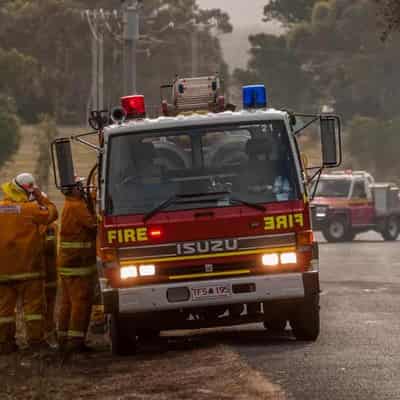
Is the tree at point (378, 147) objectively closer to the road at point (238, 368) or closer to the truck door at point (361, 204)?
the truck door at point (361, 204)

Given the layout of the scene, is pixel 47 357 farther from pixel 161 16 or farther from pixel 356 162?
pixel 161 16

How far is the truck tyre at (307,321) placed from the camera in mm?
13281

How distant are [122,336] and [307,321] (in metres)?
1.74

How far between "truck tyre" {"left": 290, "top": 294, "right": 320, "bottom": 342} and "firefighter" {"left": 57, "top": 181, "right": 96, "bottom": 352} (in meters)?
2.05

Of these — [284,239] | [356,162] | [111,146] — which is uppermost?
[111,146]

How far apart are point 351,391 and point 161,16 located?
3994 inches

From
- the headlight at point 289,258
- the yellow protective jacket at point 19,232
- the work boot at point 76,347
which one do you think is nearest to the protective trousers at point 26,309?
the yellow protective jacket at point 19,232

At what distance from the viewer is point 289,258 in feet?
41.4

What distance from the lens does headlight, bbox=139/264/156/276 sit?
12.6m

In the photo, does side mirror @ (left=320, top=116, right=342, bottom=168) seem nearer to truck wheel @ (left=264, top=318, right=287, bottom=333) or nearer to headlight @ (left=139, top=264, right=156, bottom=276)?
headlight @ (left=139, top=264, right=156, bottom=276)

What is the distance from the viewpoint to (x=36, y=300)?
1430cm

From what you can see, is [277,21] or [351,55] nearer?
[351,55]

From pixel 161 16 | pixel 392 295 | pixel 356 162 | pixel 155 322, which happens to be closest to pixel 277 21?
pixel 161 16

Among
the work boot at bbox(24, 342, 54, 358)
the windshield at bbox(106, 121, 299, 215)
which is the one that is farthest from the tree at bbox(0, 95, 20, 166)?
the windshield at bbox(106, 121, 299, 215)
